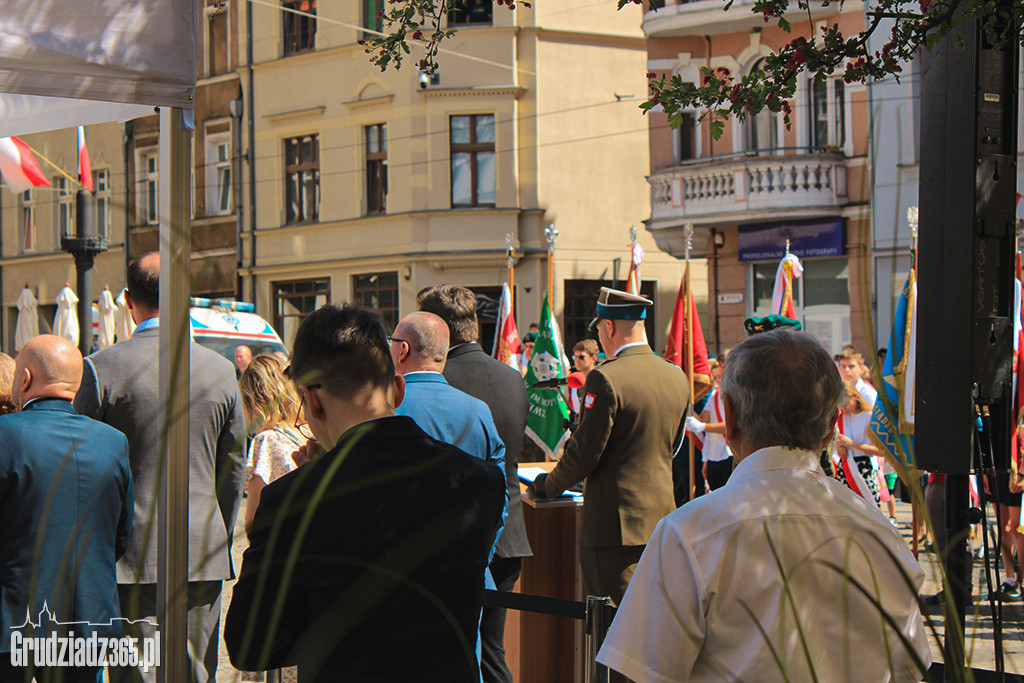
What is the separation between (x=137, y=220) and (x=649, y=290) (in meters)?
21.7

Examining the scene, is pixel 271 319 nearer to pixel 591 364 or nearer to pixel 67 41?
pixel 591 364

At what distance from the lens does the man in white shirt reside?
169 centimetres

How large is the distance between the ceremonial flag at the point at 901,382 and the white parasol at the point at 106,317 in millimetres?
11104

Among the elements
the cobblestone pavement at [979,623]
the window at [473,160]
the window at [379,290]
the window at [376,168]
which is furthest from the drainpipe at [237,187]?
the cobblestone pavement at [979,623]

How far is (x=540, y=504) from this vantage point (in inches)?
174

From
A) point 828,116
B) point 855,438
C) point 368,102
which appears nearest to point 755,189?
point 828,116

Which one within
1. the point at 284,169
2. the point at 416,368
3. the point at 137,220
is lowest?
the point at 416,368

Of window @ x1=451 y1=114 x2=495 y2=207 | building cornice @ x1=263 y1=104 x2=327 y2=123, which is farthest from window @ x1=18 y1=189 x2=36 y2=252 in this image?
building cornice @ x1=263 y1=104 x2=327 y2=123

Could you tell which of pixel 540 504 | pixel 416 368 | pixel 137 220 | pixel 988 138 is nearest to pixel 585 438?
pixel 540 504

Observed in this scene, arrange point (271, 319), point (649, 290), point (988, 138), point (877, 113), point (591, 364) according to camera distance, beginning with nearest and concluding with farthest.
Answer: point (877, 113) < point (988, 138) < point (591, 364) < point (271, 319) < point (649, 290)

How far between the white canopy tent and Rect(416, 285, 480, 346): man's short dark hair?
1955 millimetres

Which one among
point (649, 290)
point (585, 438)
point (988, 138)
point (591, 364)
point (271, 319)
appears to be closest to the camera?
point (988, 138)

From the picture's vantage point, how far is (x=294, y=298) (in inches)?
815

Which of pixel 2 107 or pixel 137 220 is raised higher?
pixel 2 107
